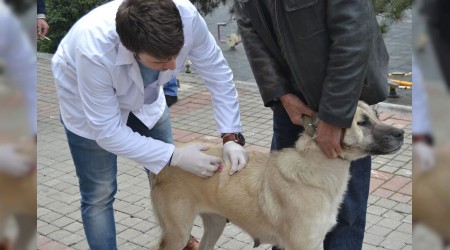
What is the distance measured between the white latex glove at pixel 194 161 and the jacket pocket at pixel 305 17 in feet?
2.87

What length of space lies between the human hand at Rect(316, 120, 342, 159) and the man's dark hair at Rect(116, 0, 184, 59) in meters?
0.84

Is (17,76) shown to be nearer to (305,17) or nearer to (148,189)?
(305,17)

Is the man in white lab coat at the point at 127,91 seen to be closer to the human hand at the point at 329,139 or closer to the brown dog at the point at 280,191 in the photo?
the brown dog at the point at 280,191

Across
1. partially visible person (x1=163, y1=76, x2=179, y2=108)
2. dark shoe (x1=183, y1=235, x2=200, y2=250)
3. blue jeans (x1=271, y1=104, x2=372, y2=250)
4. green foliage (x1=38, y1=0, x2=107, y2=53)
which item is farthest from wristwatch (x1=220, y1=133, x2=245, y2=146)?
green foliage (x1=38, y1=0, x2=107, y2=53)

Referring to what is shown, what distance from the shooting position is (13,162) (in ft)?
2.51

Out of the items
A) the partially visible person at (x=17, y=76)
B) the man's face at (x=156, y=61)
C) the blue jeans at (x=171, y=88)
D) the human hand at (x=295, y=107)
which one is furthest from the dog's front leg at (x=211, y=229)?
the blue jeans at (x=171, y=88)

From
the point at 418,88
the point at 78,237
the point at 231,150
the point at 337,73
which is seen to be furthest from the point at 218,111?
the point at 418,88

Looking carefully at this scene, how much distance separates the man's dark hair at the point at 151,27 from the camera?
90.5 inches

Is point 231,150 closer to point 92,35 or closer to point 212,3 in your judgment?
point 92,35

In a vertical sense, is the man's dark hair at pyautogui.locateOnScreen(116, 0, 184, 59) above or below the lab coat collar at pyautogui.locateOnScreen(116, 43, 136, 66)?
above

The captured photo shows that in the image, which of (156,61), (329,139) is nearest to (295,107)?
(329,139)

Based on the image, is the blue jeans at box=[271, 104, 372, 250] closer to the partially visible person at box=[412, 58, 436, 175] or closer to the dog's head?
the dog's head

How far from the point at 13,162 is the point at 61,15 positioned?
36.9 feet

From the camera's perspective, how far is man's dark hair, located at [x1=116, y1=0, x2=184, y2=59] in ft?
7.54
